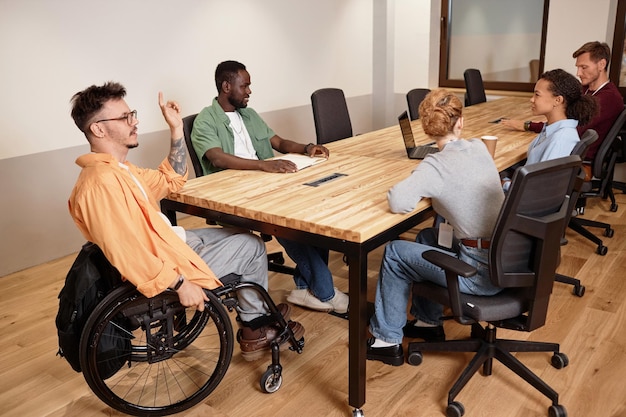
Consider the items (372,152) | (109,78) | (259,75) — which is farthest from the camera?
(259,75)

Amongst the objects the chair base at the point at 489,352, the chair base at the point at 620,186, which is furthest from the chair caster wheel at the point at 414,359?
the chair base at the point at 620,186

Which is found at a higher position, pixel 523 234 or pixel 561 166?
pixel 561 166

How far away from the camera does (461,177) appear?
2043 mm

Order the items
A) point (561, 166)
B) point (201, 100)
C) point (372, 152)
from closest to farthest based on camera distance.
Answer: point (561, 166) → point (372, 152) → point (201, 100)

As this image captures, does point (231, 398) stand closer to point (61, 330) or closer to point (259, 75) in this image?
point (61, 330)

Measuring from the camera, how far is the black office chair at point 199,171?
9.87 feet

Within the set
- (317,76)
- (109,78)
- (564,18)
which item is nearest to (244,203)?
(109,78)

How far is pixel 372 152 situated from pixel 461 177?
48.5 inches

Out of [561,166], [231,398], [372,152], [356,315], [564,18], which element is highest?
[564,18]

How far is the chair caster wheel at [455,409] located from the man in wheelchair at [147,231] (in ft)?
2.46

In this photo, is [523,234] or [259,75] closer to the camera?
[523,234]

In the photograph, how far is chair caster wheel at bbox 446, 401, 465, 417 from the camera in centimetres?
209

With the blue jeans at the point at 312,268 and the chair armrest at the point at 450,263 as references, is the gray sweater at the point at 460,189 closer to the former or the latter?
the chair armrest at the point at 450,263

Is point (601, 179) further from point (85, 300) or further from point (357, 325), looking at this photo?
point (85, 300)
